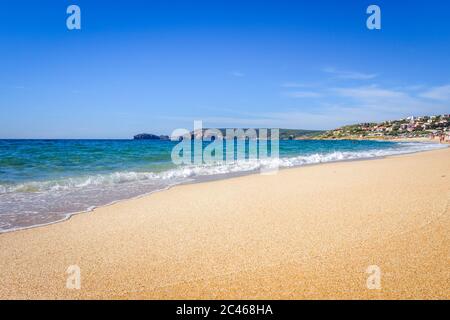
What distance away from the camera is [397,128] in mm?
132375

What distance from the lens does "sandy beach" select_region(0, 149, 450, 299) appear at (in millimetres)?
3246

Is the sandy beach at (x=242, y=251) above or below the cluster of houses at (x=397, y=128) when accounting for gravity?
below

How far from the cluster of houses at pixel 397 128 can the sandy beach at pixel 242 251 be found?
12234cm

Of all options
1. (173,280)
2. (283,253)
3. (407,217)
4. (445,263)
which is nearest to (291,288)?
(283,253)

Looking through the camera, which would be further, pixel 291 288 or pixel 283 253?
pixel 283 253

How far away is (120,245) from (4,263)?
1354 millimetres

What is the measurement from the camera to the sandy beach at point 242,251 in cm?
325

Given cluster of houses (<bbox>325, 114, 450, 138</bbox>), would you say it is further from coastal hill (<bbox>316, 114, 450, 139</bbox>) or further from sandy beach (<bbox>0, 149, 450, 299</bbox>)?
sandy beach (<bbox>0, 149, 450, 299</bbox>)

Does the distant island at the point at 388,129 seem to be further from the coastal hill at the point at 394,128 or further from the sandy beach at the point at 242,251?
the sandy beach at the point at 242,251

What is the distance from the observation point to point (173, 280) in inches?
136

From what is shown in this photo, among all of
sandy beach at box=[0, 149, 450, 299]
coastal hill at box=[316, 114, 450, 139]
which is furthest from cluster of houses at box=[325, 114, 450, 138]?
sandy beach at box=[0, 149, 450, 299]

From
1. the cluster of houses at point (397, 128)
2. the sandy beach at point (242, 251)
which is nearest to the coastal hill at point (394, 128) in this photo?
the cluster of houses at point (397, 128)

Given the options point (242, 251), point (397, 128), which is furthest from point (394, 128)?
point (242, 251)
